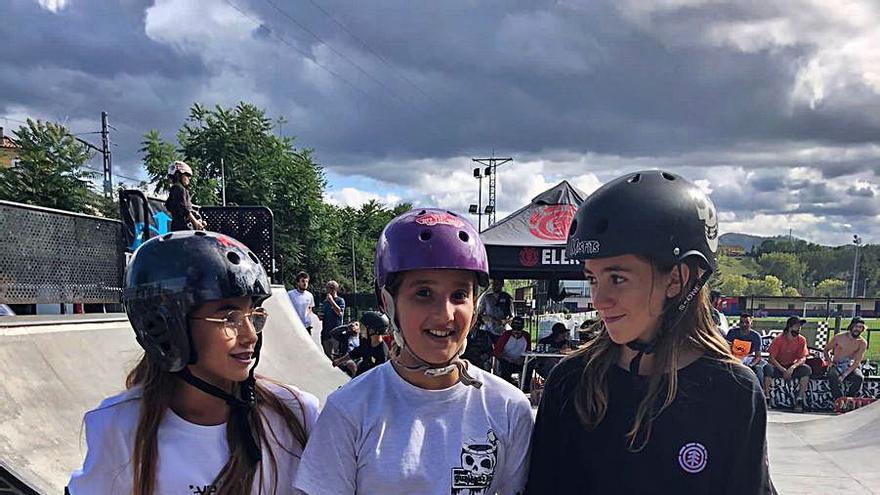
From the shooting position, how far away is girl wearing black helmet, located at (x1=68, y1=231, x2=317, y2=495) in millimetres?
1828

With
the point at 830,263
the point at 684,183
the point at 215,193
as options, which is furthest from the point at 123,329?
the point at 830,263

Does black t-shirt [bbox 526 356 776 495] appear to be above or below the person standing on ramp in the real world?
below

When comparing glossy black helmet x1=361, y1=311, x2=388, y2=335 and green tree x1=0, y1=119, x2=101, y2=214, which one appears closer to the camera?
glossy black helmet x1=361, y1=311, x2=388, y2=335

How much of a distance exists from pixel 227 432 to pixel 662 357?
148 centimetres

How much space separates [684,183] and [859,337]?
39.0 feet

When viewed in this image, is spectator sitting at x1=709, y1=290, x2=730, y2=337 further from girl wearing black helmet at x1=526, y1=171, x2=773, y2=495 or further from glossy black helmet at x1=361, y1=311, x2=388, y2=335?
glossy black helmet at x1=361, y1=311, x2=388, y2=335

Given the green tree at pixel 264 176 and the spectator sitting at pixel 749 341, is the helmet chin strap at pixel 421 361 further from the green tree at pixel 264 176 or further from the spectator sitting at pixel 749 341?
the green tree at pixel 264 176

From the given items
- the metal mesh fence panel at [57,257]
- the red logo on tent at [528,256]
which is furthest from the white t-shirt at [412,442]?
the red logo on tent at [528,256]

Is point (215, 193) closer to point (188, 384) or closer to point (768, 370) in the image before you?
point (768, 370)

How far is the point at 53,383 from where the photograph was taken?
496 cm

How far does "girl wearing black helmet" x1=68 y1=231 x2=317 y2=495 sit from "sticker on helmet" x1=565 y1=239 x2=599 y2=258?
45.1 inches

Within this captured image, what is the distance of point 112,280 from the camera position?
23.9 feet

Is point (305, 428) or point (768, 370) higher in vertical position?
point (305, 428)

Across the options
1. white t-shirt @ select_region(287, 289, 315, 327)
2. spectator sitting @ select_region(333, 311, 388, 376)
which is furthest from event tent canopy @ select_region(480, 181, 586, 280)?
white t-shirt @ select_region(287, 289, 315, 327)
